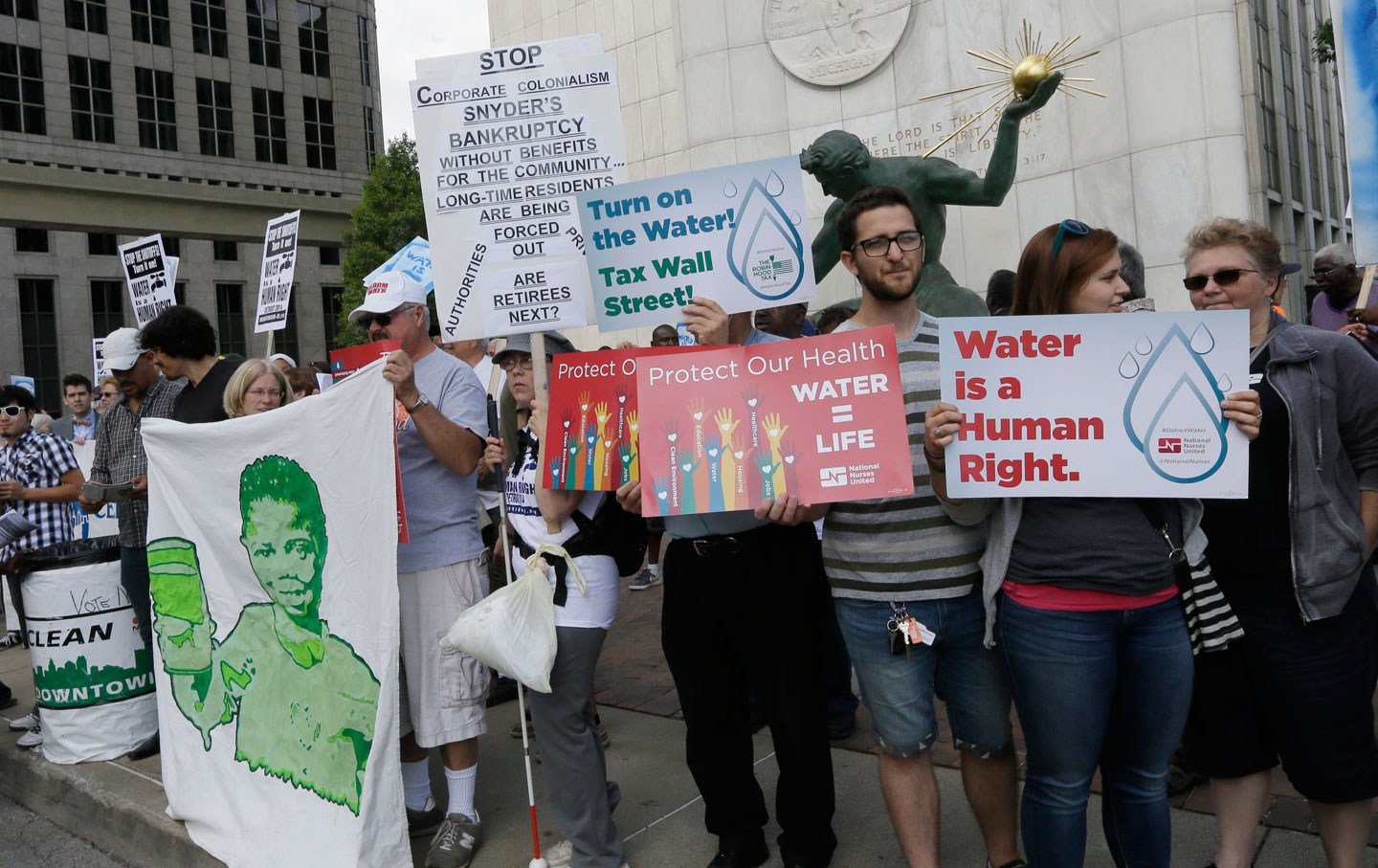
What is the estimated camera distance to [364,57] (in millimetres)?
53719

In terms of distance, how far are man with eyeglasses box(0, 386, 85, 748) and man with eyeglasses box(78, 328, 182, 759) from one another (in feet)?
1.77

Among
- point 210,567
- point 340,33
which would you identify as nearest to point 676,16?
point 210,567

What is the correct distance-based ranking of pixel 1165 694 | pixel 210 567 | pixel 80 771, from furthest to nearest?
pixel 80 771, pixel 210 567, pixel 1165 694

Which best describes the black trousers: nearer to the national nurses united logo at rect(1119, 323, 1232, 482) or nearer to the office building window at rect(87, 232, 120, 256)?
the national nurses united logo at rect(1119, 323, 1232, 482)

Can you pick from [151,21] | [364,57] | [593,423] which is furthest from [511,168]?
[364,57]

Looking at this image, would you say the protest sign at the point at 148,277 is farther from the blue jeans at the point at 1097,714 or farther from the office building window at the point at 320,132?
the office building window at the point at 320,132

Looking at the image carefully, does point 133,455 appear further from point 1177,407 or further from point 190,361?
point 1177,407

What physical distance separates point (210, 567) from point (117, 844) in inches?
55.4

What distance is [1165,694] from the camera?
2.68 metres

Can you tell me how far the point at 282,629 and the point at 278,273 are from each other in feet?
17.2

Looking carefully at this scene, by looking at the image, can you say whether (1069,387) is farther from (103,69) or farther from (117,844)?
(103,69)

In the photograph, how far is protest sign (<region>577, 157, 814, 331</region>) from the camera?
10.7ft

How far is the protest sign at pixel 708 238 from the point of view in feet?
10.7

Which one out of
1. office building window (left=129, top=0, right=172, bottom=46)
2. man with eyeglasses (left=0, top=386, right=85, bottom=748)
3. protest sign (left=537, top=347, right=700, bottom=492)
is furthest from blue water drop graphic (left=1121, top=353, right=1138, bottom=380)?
office building window (left=129, top=0, right=172, bottom=46)
